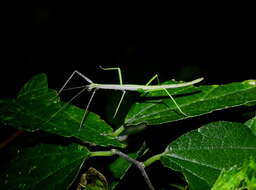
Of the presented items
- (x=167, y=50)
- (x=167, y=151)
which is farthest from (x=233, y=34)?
(x=167, y=151)

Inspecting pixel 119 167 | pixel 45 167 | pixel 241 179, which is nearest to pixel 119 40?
pixel 119 167

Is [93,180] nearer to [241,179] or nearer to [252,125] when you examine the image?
[241,179]

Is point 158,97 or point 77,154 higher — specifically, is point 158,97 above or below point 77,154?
above

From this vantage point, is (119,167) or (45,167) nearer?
(45,167)

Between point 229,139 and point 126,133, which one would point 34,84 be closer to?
point 126,133

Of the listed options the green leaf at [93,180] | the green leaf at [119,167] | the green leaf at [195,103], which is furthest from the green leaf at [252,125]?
the green leaf at [93,180]

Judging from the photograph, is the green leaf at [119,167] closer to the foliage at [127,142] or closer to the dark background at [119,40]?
the foliage at [127,142]

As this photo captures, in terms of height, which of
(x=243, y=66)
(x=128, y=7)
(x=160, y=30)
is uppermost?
(x=128, y=7)
